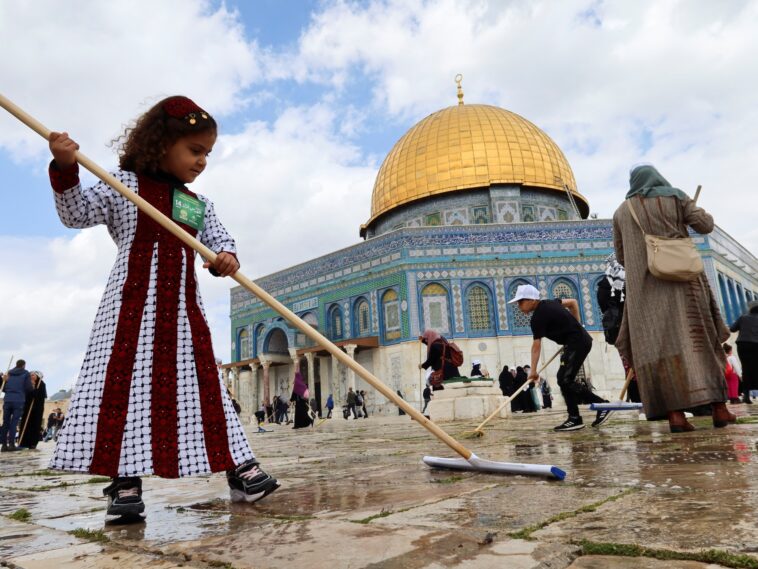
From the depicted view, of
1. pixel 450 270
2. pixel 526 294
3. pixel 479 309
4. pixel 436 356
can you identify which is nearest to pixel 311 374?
pixel 450 270

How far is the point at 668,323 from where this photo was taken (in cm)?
389

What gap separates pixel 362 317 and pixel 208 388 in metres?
23.7

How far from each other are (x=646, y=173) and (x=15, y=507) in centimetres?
427

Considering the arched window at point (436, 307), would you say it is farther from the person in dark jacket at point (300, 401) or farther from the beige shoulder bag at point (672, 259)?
the beige shoulder bag at point (672, 259)

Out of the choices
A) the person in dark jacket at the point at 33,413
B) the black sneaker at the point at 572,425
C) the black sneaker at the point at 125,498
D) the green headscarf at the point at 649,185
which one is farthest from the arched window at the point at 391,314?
the black sneaker at the point at 125,498

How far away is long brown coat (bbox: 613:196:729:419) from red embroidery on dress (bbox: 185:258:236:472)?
2.88 metres

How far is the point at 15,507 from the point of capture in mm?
2379

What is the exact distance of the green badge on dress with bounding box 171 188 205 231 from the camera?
241 cm

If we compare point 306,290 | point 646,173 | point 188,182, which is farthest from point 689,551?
point 306,290

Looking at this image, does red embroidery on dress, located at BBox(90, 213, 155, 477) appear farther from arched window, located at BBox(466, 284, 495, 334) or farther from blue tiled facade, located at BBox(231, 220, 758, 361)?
arched window, located at BBox(466, 284, 495, 334)

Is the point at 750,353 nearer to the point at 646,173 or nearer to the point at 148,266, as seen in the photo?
the point at 646,173

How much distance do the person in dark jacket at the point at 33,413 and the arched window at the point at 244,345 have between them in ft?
66.3

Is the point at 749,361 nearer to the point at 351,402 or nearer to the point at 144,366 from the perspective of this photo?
the point at 144,366

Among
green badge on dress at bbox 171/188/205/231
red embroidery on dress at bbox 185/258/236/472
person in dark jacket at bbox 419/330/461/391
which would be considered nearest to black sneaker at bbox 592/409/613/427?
red embroidery on dress at bbox 185/258/236/472
